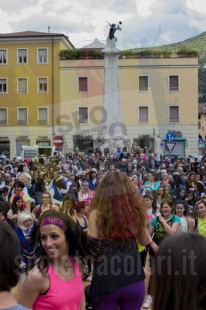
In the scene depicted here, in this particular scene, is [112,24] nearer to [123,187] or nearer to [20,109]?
[20,109]

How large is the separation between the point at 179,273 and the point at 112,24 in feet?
100

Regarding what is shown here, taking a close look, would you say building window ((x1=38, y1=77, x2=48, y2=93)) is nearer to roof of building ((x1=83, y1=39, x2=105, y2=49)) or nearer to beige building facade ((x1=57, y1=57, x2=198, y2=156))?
beige building facade ((x1=57, y1=57, x2=198, y2=156))

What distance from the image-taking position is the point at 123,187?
143 inches

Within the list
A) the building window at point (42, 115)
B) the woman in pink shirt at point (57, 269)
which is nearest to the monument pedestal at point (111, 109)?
the building window at point (42, 115)

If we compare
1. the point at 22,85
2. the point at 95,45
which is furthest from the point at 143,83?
the point at 22,85

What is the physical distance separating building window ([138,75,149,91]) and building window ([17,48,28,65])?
420 inches

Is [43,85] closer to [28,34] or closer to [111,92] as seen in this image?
[28,34]

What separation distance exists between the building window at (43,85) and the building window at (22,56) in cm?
226

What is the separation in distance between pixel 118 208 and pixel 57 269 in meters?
0.69

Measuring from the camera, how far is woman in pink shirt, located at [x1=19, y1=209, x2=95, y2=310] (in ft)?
9.22

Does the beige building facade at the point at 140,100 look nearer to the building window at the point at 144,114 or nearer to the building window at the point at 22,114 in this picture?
the building window at the point at 144,114

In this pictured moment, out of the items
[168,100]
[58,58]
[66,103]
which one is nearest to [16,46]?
[58,58]

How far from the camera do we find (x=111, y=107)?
111ft

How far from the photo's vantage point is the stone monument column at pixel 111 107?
107 ft
